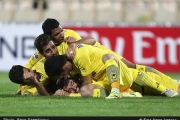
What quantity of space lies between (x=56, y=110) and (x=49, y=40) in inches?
84.1

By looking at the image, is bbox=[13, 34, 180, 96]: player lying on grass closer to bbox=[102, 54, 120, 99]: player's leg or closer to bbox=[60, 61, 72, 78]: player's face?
bbox=[60, 61, 72, 78]: player's face

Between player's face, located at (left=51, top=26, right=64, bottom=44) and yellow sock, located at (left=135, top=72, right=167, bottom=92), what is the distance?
1571 mm

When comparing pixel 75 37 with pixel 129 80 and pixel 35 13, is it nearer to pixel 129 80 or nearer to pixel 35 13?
pixel 129 80

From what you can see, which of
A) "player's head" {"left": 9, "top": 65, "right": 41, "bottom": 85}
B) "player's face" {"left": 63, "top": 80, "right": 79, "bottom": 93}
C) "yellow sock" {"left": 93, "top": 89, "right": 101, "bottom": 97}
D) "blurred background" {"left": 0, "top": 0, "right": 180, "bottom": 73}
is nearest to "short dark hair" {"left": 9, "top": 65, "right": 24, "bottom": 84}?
"player's head" {"left": 9, "top": 65, "right": 41, "bottom": 85}

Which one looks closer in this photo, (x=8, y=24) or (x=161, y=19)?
(x=8, y=24)

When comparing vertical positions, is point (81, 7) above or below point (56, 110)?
above

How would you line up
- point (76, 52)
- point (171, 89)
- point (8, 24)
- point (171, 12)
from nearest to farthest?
point (76, 52)
point (171, 89)
point (8, 24)
point (171, 12)

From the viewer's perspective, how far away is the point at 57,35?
1324 cm

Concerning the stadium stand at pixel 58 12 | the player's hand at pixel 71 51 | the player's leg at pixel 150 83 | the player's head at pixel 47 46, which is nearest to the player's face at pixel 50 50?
the player's head at pixel 47 46

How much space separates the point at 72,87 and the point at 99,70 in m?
0.59

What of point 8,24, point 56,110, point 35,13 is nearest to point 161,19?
point 35,13

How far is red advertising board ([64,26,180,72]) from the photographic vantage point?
2367cm

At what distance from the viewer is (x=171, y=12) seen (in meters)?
27.8

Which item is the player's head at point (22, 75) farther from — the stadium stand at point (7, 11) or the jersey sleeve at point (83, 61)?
the stadium stand at point (7, 11)
